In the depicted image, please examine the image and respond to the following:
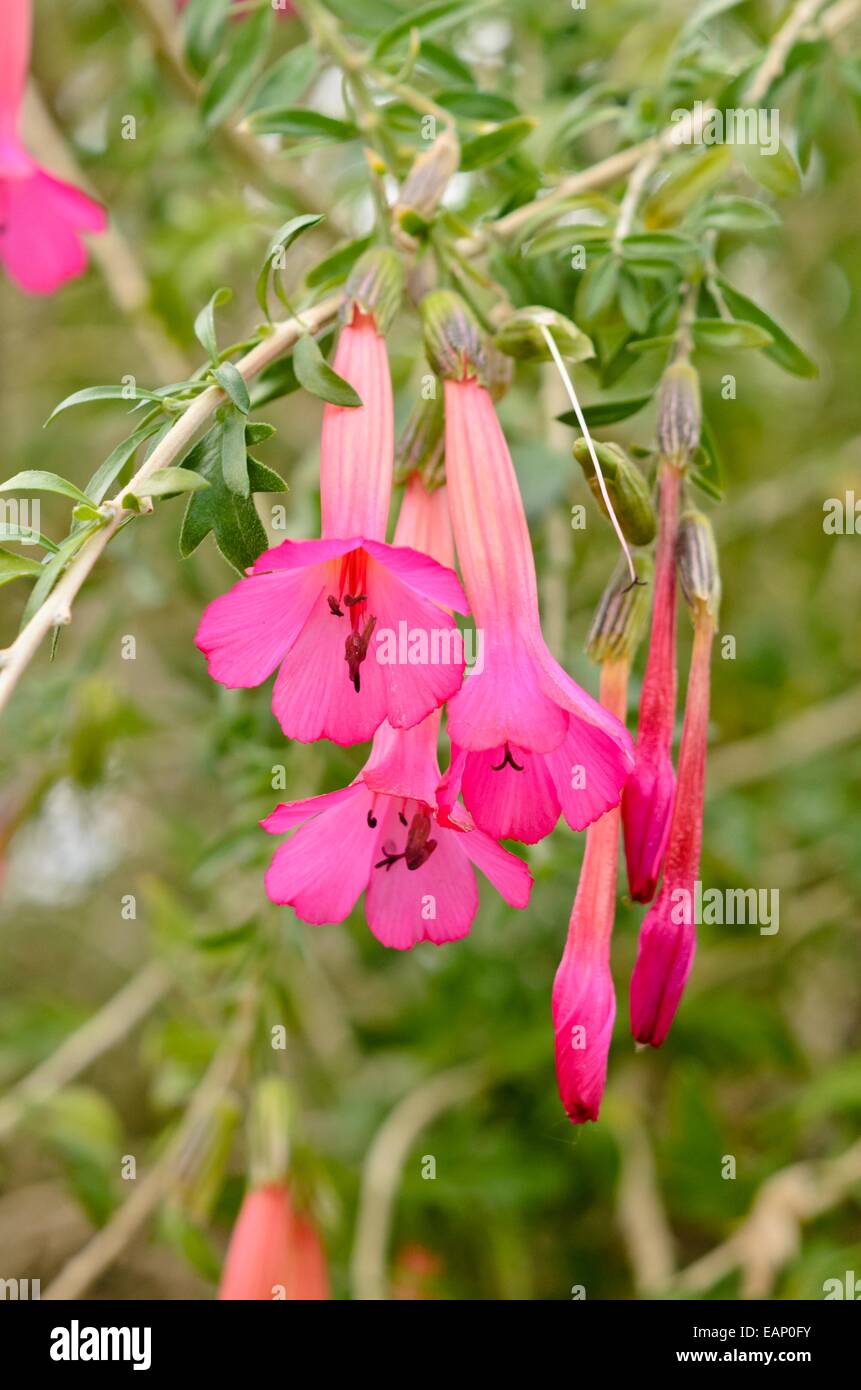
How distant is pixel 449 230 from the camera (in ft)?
2.68

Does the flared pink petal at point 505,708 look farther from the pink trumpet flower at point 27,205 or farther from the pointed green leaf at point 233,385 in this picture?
the pink trumpet flower at point 27,205

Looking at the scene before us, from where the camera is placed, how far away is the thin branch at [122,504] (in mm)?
565

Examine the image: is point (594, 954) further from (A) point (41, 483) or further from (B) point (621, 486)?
(A) point (41, 483)

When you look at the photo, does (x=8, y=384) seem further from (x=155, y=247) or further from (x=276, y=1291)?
(x=276, y=1291)

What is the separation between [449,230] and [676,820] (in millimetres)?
412

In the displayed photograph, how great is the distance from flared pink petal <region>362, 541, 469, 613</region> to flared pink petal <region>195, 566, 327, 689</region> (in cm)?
Result: 7

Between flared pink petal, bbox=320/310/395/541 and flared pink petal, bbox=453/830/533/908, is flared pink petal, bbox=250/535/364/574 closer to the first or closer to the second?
flared pink petal, bbox=320/310/395/541

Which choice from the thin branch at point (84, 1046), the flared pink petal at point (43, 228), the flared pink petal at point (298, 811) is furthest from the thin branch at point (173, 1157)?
the flared pink petal at point (43, 228)

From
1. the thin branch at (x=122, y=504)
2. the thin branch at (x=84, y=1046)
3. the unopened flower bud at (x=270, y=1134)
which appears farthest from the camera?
the thin branch at (x=84, y=1046)

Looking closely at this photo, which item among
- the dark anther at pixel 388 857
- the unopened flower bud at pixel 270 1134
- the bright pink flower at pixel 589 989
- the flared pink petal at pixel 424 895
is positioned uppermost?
the dark anther at pixel 388 857

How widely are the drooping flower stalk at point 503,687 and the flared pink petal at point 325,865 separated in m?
0.09

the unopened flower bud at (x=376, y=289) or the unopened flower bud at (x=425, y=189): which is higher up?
the unopened flower bud at (x=425, y=189)

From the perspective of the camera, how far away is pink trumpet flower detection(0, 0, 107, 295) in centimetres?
93

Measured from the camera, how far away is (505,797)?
0.65m
